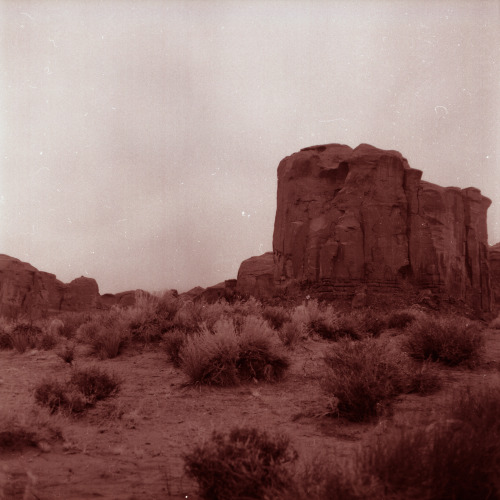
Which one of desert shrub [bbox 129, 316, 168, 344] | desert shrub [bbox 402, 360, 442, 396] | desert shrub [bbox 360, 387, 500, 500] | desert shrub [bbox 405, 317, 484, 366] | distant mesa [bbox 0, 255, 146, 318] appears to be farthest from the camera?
distant mesa [bbox 0, 255, 146, 318]

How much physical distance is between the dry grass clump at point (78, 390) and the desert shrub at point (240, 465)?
3.50m

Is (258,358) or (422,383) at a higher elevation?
(258,358)

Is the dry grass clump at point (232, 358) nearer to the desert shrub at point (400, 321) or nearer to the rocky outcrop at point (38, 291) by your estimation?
the desert shrub at point (400, 321)

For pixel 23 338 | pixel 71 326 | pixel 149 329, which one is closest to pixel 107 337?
pixel 149 329

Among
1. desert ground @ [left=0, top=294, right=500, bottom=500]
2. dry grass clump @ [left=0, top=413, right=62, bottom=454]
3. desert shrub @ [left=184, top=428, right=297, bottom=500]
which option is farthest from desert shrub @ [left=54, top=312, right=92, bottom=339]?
desert shrub @ [left=184, top=428, right=297, bottom=500]

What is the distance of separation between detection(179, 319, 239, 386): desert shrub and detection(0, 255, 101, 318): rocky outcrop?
184ft

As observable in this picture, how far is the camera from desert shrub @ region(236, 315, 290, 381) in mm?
8070

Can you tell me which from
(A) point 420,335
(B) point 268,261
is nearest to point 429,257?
(B) point 268,261

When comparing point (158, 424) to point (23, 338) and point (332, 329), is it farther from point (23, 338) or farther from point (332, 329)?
point (23, 338)

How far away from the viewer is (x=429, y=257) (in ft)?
139

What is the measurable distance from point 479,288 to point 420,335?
46.1 meters

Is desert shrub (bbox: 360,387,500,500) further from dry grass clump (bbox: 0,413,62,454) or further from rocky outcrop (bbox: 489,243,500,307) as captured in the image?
rocky outcrop (bbox: 489,243,500,307)

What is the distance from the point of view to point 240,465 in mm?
3297

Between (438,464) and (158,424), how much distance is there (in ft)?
13.7
